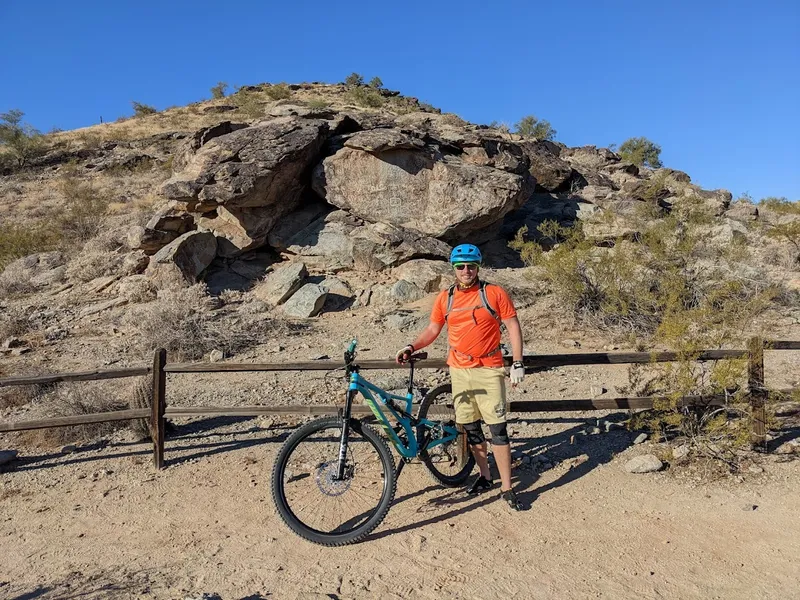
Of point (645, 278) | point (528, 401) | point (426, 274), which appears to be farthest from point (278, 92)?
point (528, 401)

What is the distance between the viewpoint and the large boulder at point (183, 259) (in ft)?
40.4

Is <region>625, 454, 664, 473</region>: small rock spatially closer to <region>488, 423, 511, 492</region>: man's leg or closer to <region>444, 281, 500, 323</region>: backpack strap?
<region>488, 423, 511, 492</region>: man's leg

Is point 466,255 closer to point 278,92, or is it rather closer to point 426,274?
point 426,274

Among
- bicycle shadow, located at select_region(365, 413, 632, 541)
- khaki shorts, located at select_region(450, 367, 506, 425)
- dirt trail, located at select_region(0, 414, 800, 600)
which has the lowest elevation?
dirt trail, located at select_region(0, 414, 800, 600)

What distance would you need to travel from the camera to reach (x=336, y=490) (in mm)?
3746

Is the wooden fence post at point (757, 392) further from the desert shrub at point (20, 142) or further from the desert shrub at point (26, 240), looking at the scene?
the desert shrub at point (20, 142)

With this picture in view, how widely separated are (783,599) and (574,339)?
6.78 meters

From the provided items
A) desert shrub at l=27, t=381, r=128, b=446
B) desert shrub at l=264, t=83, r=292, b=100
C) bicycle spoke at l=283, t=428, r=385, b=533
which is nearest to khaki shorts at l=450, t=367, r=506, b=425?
bicycle spoke at l=283, t=428, r=385, b=533

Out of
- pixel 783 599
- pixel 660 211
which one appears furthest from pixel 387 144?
pixel 783 599

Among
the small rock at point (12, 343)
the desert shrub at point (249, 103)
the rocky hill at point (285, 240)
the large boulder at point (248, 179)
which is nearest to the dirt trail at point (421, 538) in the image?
the rocky hill at point (285, 240)

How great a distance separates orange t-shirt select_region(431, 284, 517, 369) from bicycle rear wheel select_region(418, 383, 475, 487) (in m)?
0.69

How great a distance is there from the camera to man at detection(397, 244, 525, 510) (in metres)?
3.87

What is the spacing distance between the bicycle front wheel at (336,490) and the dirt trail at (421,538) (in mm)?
156

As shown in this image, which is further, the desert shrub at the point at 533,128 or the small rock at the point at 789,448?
the desert shrub at the point at 533,128
